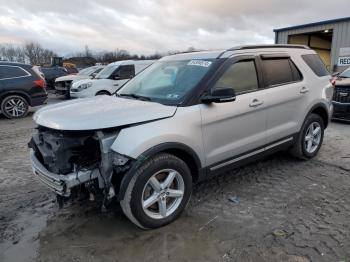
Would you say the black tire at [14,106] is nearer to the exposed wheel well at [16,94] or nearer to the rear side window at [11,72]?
the exposed wheel well at [16,94]

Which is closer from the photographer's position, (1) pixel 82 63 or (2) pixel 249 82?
(2) pixel 249 82

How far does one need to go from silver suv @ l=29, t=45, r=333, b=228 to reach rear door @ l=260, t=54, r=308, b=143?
0.01 meters

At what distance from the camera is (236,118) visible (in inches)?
149

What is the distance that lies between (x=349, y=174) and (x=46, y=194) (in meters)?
4.26

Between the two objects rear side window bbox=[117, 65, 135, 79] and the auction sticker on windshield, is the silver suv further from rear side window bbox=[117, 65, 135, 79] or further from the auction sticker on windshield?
rear side window bbox=[117, 65, 135, 79]

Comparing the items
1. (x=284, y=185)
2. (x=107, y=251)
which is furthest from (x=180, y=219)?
(x=284, y=185)

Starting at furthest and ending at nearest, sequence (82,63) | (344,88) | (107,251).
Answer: (82,63) < (344,88) < (107,251)

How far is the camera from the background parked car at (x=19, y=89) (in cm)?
1036

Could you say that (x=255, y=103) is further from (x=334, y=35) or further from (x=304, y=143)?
(x=334, y=35)

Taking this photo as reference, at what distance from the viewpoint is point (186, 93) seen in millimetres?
3518

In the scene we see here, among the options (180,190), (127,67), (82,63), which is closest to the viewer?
(180,190)

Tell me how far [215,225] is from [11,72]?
9680 mm

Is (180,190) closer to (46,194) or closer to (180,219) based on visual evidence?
(180,219)

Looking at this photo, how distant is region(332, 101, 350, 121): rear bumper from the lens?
26.5 ft
